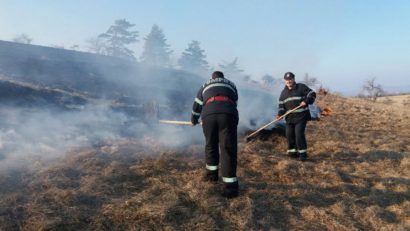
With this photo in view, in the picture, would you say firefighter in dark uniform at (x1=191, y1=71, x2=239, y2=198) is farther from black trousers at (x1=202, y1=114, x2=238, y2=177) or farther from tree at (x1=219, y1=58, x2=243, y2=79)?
tree at (x1=219, y1=58, x2=243, y2=79)

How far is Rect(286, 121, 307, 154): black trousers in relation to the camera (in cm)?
733

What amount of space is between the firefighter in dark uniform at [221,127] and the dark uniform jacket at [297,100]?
228cm

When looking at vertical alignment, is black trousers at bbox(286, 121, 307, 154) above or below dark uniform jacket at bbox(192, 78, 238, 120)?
below

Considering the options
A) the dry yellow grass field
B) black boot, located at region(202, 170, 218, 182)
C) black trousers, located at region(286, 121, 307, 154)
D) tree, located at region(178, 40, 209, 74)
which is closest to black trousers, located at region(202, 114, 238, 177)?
black boot, located at region(202, 170, 218, 182)

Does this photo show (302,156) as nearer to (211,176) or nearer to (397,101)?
(211,176)

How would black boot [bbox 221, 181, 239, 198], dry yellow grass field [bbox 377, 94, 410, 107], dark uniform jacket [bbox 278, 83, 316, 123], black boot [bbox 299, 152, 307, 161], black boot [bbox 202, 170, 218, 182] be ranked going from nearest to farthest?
1. black boot [bbox 221, 181, 239, 198]
2. black boot [bbox 202, 170, 218, 182]
3. black boot [bbox 299, 152, 307, 161]
4. dark uniform jacket [bbox 278, 83, 316, 123]
5. dry yellow grass field [bbox 377, 94, 410, 107]

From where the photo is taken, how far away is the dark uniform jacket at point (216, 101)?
5430 millimetres

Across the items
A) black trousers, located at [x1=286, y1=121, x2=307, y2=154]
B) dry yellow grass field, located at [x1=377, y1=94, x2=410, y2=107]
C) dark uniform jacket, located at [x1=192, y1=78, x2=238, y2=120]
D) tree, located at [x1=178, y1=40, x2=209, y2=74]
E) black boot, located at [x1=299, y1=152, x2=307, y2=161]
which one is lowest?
black boot, located at [x1=299, y1=152, x2=307, y2=161]

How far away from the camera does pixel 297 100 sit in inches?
299

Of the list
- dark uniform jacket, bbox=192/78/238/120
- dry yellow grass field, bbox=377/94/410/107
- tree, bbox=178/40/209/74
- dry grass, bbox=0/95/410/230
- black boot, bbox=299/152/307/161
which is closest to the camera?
dry grass, bbox=0/95/410/230

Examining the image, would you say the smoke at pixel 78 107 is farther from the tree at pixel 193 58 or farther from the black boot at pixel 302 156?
the tree at pixel 193 58

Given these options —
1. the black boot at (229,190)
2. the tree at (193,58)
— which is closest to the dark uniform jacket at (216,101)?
the black boot at (229,190)

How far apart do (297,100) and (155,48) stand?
116ft

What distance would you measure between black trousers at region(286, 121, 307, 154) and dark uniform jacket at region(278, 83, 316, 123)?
11 centimetres
